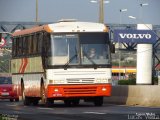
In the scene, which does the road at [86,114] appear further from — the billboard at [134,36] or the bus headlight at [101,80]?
the billboard at [134,36]

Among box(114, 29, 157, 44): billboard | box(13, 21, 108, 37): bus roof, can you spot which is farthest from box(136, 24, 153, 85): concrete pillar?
box(13, 21, 108, 37): bus roof

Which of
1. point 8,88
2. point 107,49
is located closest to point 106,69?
point 107,49

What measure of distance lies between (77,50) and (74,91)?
165cm

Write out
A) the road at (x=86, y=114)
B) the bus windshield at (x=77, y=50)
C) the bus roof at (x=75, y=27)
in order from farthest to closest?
the bus roof at (x=75, y=27) → the bus windshield at (x=77, y=50) → the road at (x=86, y=114)

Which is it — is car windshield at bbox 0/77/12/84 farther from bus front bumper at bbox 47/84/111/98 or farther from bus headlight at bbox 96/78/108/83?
bus headlight at bbox 96/78/108/83

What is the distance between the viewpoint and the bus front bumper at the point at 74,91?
106 ft

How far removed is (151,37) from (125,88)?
3781 cm

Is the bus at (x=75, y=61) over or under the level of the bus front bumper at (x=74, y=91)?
over

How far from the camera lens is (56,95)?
32.3 meters

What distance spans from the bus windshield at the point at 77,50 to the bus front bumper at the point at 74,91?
94cm

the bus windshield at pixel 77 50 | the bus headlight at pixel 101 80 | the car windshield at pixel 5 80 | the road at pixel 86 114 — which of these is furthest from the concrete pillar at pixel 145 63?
the road at pixel 86 114

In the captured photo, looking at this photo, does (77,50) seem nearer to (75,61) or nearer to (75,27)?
(75,61)

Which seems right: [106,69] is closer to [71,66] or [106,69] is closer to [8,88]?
[71,66]

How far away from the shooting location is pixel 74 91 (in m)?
32.4
